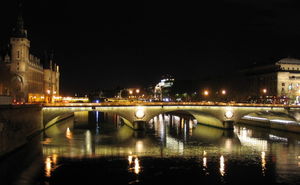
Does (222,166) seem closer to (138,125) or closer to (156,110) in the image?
(138,125)

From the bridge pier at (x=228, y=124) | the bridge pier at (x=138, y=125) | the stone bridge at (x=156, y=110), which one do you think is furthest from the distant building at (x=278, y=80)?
the bridge pier at (x=138, y=125)

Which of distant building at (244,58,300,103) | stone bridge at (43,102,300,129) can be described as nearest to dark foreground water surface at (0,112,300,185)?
stone bridge at (43,102,300,129)

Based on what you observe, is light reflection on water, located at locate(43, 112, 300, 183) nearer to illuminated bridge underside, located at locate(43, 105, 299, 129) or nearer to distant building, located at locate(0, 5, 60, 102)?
illuminated bridge underside, located at locate(43, 105, 299, 129)

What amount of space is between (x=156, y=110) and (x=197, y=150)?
25004 millimetres

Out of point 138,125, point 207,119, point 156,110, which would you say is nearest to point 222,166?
point 138,125

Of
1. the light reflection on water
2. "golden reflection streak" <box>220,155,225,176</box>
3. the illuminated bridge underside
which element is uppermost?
the illuminated bridge underside

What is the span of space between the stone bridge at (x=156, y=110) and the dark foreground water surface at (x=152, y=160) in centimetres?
527

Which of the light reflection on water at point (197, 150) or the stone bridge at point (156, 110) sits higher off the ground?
the stone bridge at point (156, 110)

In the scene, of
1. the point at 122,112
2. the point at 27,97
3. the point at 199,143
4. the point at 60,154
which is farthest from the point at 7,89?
the point at 199,143

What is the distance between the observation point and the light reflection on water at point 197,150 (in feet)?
139

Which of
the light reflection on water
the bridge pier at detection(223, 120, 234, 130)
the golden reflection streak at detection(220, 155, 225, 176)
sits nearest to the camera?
the golden reflection streak at detection(220, 155, 225, 176)

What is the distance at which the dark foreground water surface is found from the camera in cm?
3734

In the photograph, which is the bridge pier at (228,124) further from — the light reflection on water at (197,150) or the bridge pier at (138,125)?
the bridge pier at (138,125)

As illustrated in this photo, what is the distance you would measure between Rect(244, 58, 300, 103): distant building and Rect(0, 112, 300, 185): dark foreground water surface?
5739 centimetres
